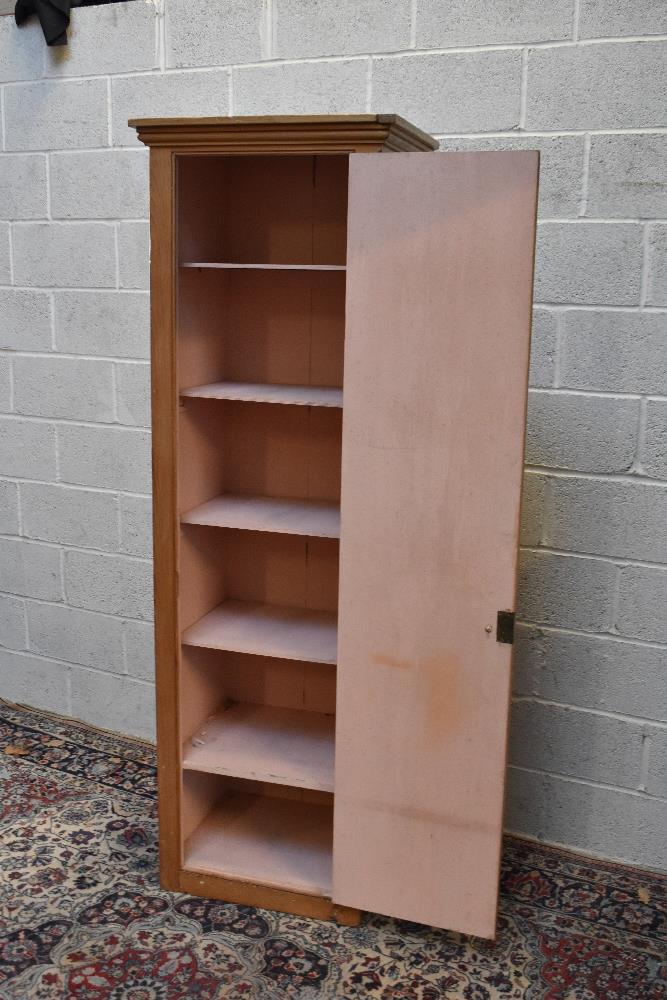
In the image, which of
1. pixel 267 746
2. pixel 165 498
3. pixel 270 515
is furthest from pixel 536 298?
pixel 267 746

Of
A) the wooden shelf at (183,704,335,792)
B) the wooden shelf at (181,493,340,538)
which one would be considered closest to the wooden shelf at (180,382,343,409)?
the wooden shelf at (181,493,340,538)

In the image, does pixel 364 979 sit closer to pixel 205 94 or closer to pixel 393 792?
pixel 393 792

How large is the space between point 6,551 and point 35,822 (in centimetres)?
102

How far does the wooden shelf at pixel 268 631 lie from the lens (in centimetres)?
246

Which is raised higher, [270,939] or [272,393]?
A: [272,393]

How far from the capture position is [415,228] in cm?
205

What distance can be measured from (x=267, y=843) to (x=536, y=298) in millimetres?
1613

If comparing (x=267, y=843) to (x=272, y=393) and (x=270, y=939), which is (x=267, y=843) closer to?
(x=270, y=939)

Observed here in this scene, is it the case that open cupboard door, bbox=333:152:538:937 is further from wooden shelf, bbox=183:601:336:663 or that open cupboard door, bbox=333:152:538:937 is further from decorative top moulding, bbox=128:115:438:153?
wooden shelf, bbox=183:601:336:663

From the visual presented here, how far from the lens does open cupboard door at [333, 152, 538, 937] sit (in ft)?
6.64

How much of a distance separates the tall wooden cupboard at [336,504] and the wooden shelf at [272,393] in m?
0.01

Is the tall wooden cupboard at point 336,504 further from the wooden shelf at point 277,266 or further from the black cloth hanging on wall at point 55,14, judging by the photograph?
the black cloth hanging on wall at point 55,14

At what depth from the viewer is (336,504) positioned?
263 centimetres

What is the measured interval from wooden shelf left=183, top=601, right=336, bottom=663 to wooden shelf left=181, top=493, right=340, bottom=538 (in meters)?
0.28
